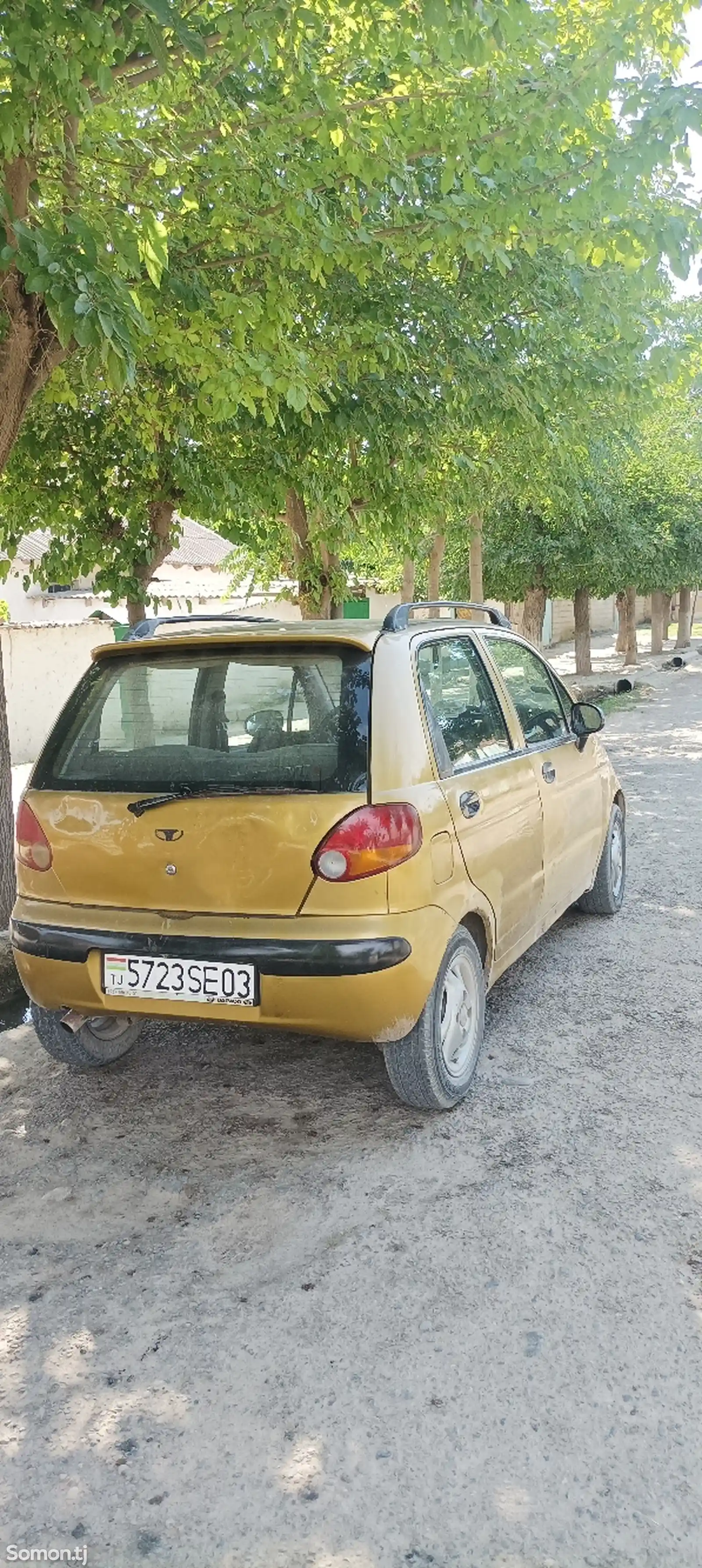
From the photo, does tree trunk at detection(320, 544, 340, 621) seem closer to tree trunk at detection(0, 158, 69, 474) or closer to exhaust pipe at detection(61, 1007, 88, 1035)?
tree trunk at detection(0, 158, 69, 474)

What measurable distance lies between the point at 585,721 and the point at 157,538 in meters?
4.72

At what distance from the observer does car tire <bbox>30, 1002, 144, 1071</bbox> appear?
4.17m

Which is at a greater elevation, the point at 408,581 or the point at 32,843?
the point at 408,581

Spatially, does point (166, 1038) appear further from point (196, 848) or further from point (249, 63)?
point (249, 63)

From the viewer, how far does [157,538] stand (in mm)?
9031

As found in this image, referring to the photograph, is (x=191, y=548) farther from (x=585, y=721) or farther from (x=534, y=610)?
(x=585, y=721)

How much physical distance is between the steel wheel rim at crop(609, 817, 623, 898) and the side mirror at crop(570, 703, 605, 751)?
2.89 feet

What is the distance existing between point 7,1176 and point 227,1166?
27.5 inches

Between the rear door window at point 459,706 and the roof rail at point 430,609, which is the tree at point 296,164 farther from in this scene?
the rear door window at point 459,706

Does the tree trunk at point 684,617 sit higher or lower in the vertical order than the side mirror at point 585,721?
lower

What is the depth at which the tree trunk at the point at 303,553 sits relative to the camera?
11.8 m

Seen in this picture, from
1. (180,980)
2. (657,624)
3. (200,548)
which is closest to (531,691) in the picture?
(180,980)

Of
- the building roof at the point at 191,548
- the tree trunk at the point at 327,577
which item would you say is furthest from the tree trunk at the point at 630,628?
the tree trunk at the point at 327,577

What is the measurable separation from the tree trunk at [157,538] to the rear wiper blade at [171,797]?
18.5ft
